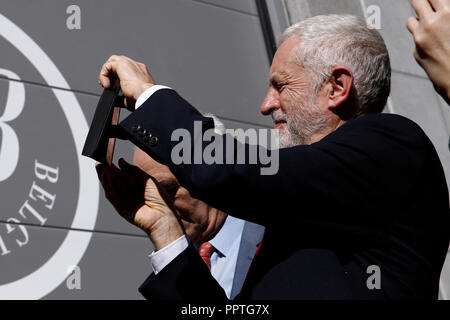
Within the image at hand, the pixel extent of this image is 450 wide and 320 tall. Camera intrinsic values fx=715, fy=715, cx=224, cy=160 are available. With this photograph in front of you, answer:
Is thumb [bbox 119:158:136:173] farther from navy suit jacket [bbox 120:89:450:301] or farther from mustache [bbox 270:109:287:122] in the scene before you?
mustache [bbox 270:109:287:122]

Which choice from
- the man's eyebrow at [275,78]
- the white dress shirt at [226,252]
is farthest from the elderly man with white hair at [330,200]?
the white dress shirt at [226,252]

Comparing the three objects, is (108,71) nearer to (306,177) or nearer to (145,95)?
(145,95)

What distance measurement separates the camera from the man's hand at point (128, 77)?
5.74 feet

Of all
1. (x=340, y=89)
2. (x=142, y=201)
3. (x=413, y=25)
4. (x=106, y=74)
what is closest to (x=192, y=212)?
(x=142, y=201)

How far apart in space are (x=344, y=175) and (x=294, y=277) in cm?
28

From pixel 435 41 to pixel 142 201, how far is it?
1048 millimetres

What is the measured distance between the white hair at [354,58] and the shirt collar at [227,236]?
41.3 inches

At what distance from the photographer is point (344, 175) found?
1.66 m

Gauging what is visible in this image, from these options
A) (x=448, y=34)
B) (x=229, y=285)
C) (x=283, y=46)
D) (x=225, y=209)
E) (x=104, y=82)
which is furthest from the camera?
(x=229, y=285)

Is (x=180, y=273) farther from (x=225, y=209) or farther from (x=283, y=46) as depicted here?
(x=283, y=46)

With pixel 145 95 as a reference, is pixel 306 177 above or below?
below

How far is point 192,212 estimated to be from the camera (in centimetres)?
310

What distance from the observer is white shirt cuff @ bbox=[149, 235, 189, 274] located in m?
1.98

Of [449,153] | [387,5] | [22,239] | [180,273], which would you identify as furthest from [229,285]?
[387,5]
